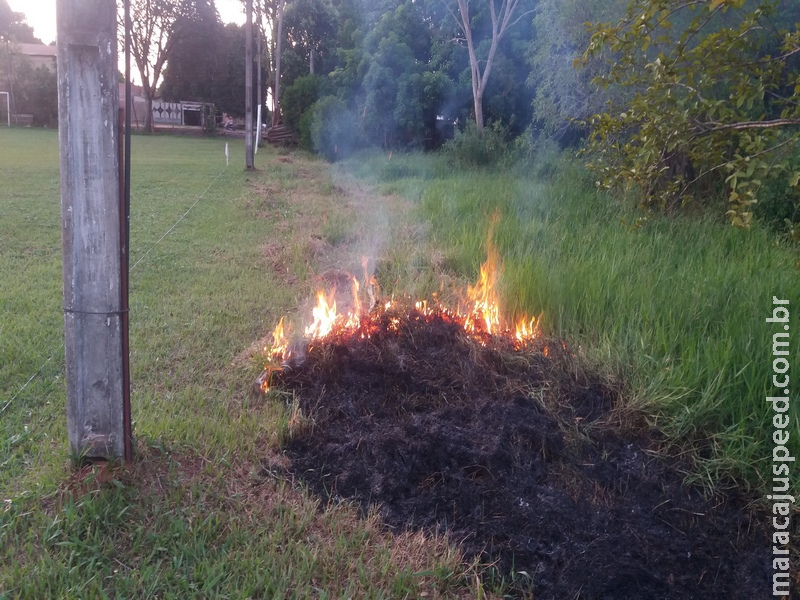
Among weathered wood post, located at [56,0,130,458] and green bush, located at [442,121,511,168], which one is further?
green bush, located at [442,121,511,168]

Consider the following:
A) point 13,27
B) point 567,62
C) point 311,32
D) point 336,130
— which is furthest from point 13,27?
point 567,62

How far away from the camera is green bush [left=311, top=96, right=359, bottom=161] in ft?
70.6

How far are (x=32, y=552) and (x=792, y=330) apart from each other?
4.16 meters

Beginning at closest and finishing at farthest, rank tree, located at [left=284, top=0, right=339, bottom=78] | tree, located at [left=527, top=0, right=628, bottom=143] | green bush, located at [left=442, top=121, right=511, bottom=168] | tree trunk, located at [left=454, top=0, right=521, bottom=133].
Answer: tree, located at [left=527, top=0, right=628, bottom=143] → green bush, located at [left=442, top=121, right=511, bottom=168] → tree trunk, located at [left=454, top=0, right=521, bottom=133] → tree, located at [left=284, top=0, right=339, bottom=78]

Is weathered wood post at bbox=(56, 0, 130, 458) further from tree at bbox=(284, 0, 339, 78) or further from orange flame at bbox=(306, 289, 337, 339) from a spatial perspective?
tree at bbox=(284, 0, 339, 78)

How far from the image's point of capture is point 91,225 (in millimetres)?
2938

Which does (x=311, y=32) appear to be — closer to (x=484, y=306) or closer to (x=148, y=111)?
(x=148, y=111)

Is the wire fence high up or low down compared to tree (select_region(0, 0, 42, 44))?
down

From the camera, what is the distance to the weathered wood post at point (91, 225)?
9.36 feet

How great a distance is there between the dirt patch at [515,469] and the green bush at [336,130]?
17.8 meters

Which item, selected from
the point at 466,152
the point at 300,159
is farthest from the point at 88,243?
the point at 300,159

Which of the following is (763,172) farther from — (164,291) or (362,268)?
(164,291)

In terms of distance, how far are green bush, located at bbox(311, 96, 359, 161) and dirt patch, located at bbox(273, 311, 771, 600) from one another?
17.8m

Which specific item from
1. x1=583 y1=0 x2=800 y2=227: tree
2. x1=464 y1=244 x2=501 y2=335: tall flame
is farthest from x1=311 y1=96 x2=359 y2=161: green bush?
x1=583 y1=0 x2=800 y2=227: tree
